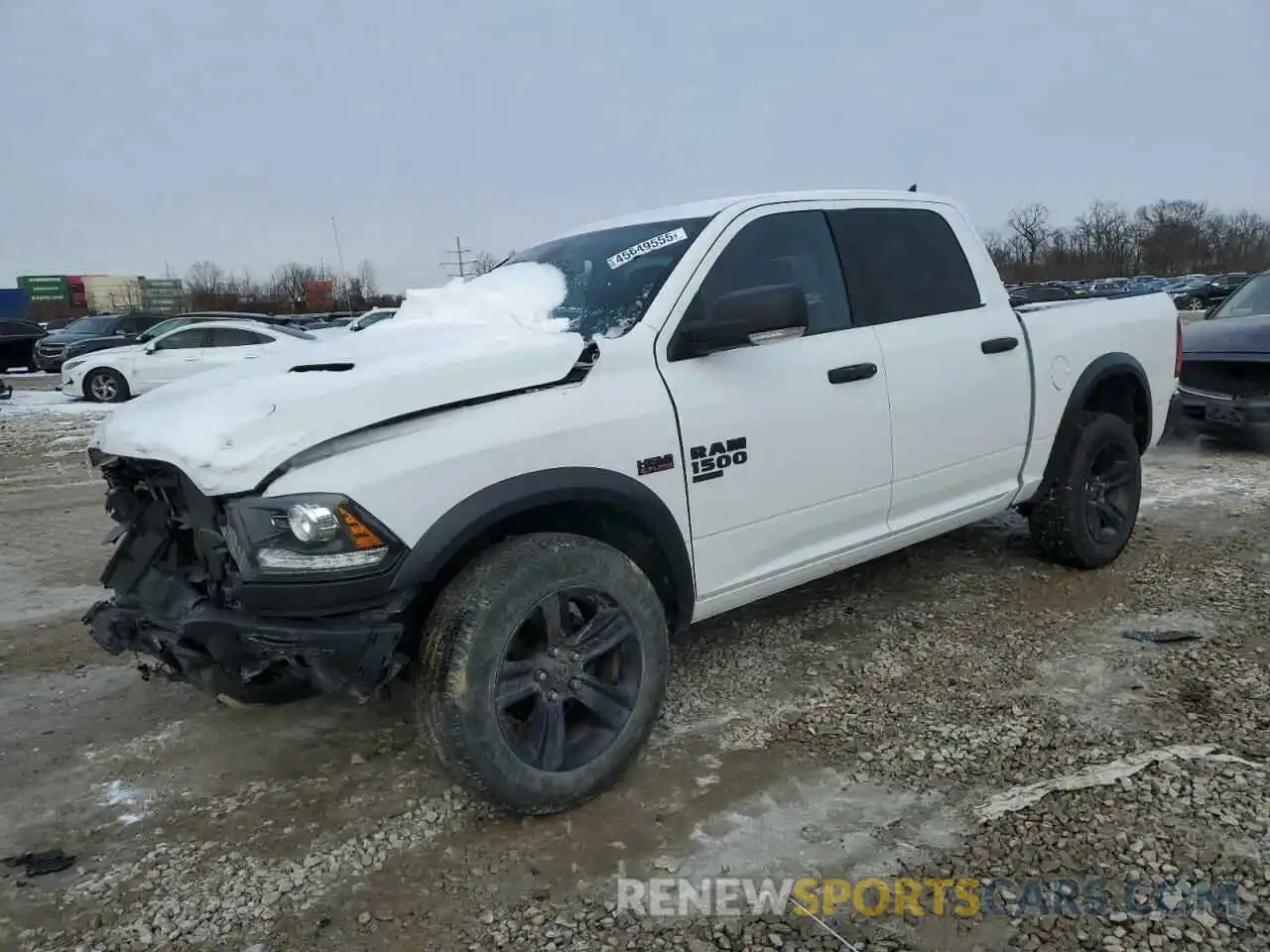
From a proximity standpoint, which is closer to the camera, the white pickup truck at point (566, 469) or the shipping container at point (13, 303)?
the white pickup truck at point (566, 469)

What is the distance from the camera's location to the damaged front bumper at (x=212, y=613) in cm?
243

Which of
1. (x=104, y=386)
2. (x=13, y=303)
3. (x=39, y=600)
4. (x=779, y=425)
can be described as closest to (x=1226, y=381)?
(x=779, y=425)

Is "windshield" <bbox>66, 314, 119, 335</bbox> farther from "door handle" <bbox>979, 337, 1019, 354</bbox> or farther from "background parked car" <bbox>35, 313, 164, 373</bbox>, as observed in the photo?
"door handle" <bbox>979, 337, 1019, 354</bbox>

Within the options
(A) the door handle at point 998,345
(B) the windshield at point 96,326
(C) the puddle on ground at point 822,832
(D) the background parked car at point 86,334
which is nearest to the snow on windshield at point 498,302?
(C) the puddle on ground at point 822,832

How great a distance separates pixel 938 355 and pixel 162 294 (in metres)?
97.5

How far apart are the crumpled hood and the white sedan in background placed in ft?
42.4

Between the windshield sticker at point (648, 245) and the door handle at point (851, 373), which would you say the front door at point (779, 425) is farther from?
the windshield sticker at point (648, 245)

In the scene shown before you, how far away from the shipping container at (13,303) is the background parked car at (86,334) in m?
44.4

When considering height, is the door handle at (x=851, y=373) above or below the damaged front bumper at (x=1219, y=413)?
above

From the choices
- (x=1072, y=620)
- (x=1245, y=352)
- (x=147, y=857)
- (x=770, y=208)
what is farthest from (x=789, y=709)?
(x=1245, y=352)

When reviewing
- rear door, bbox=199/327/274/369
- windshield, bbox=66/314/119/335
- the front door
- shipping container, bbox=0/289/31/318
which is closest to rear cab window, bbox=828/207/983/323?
the front door

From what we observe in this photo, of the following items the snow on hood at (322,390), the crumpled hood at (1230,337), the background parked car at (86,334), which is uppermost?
the background parked car at (86,334)

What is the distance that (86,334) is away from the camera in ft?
79.2

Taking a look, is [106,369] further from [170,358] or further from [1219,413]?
[1219,413]
